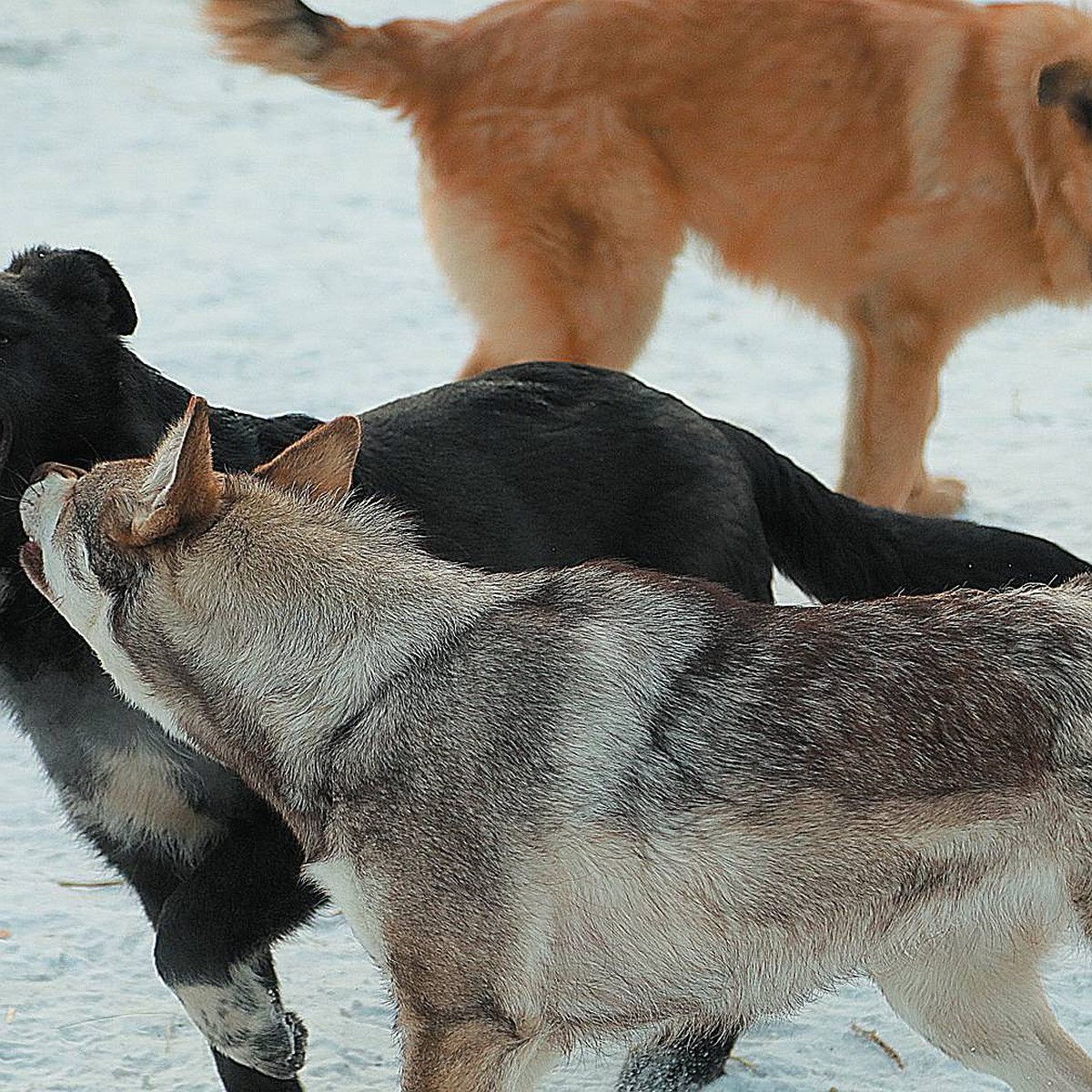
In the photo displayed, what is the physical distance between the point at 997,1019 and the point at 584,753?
3.54 ft

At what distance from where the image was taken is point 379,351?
7.46 m

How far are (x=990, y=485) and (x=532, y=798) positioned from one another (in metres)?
4.31

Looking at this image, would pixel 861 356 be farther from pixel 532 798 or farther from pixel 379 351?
pixel 532 798

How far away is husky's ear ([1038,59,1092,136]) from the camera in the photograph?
5.36 m

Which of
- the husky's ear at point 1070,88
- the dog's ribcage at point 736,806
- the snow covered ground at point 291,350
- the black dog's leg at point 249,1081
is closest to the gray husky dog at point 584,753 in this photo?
the dog's ribcage at point 736,806

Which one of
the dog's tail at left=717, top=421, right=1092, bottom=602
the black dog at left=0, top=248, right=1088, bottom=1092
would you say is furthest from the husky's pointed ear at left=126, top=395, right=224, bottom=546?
the dog's tail at left=717, top=421, right=1092, bottom=602

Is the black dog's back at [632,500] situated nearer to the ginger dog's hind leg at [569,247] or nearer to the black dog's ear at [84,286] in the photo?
the black dog's ear at [84,286]

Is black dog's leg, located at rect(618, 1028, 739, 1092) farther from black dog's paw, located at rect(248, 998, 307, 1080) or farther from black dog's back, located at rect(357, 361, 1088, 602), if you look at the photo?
black dog's back, located at rect(357, 361, 1088, 602)

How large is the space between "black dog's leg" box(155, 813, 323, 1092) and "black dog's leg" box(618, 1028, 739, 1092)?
0.74 m

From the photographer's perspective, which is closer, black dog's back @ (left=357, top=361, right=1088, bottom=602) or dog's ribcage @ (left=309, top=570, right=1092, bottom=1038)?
dog's ribcage @ (left=309, top=570, right=1092, bottom=1038)

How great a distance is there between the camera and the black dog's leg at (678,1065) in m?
3.36

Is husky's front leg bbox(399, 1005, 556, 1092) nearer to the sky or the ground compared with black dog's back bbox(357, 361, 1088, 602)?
nearer to the ground

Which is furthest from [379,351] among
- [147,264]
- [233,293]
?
[147,264]

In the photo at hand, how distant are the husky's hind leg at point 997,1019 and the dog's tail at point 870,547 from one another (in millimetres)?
825
